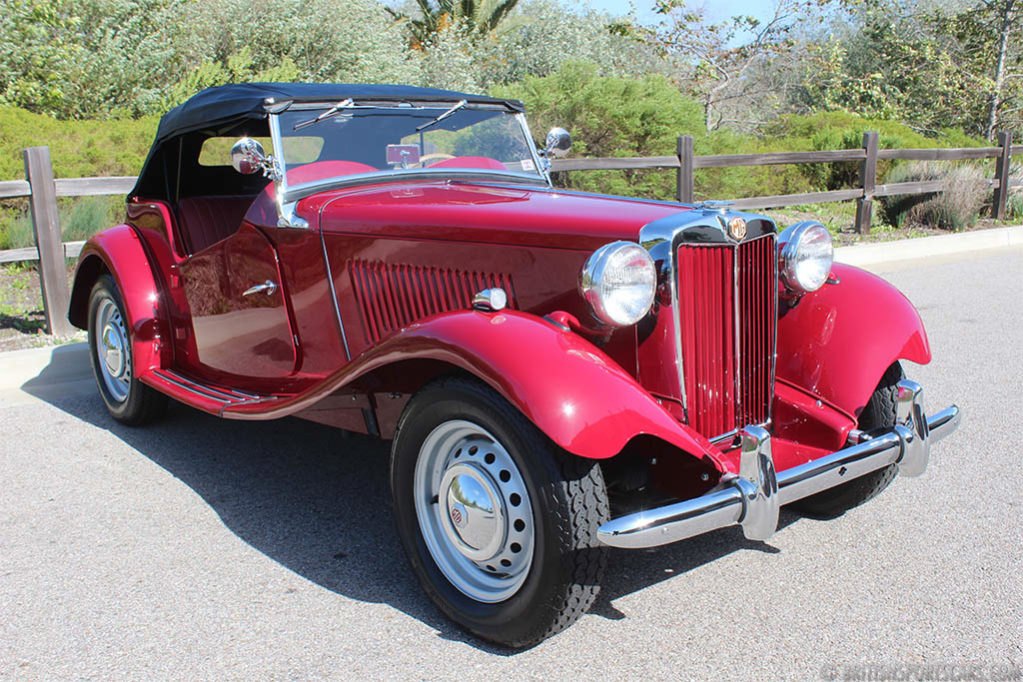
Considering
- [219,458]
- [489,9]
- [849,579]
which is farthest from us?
[489,9]

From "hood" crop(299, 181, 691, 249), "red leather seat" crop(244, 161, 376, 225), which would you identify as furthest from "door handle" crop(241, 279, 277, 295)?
"hood" crop(299, 181, 691, 249)

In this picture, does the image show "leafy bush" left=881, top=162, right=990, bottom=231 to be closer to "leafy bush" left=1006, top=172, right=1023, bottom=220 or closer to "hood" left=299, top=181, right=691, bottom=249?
"leafy bush" left=1006, top=172, right=1023, bottom=220

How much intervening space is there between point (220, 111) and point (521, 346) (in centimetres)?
218

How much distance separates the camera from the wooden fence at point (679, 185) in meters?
6.03

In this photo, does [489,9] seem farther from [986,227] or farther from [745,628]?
[745,628]

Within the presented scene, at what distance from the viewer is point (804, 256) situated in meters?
3.03

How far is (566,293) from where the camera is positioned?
2.77 meters

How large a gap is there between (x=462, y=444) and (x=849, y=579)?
1346 mm

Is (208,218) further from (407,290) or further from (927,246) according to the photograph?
(927,246)

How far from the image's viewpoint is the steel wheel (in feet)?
15.1

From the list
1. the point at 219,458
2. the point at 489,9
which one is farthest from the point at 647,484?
the point at 489,9

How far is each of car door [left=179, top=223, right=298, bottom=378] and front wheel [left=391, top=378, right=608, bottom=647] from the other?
1.16m

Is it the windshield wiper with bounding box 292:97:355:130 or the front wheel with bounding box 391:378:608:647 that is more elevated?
the windshield wiper with bounding box 292:97:355:130

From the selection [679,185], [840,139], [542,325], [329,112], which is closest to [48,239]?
[329,112]
